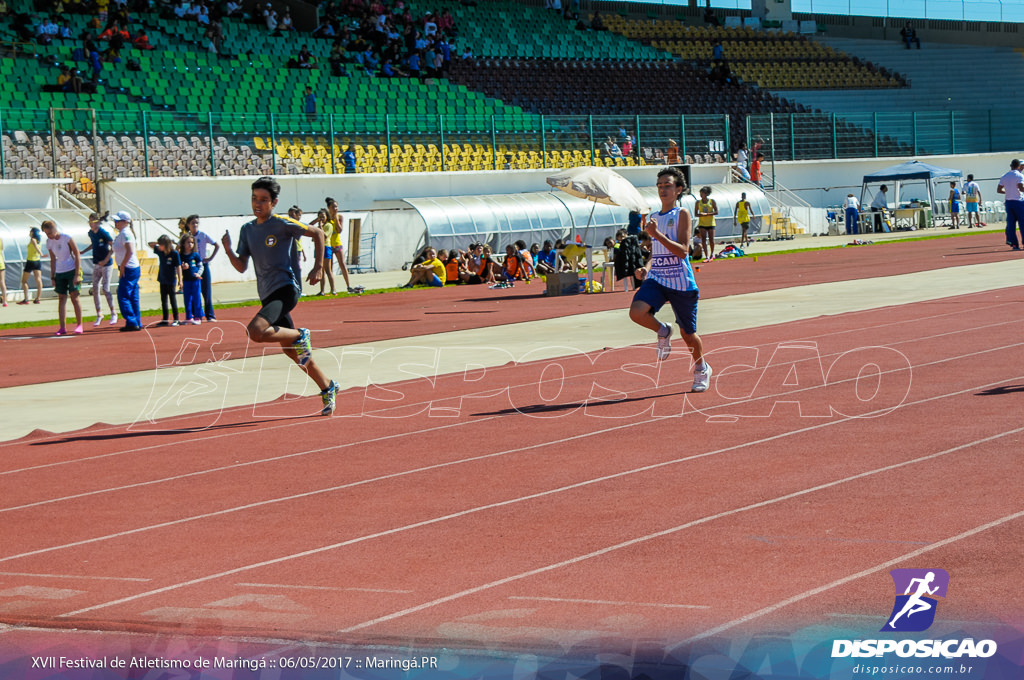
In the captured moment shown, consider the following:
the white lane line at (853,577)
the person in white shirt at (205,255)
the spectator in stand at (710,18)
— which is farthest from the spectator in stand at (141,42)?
the white lane line at (853,577)

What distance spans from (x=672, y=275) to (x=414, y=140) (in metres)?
30.2

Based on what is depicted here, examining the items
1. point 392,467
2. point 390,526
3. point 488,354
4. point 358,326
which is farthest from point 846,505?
point 358,326

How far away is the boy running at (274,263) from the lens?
419 inches

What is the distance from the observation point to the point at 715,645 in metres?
4.84

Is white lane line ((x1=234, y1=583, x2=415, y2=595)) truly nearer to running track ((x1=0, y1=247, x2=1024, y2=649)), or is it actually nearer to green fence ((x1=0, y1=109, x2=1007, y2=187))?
running track ((x1=0, y1=247, x2=1024, y2=649))

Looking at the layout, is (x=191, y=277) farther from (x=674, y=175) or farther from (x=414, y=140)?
(x=414, y=140)

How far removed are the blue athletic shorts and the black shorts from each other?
2.89 metres

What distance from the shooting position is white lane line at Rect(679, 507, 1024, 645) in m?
5.07

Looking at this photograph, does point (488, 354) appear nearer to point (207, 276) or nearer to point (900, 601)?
point (207, 276)

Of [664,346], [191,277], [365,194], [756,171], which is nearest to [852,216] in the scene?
[756,171]

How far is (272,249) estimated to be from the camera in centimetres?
1073

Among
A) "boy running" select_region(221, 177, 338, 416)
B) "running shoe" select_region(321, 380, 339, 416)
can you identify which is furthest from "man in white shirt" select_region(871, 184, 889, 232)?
"boy running" select_region(221, 177, 338, 416)

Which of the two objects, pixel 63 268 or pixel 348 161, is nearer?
pixel 63 268

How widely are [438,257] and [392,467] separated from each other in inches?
868
